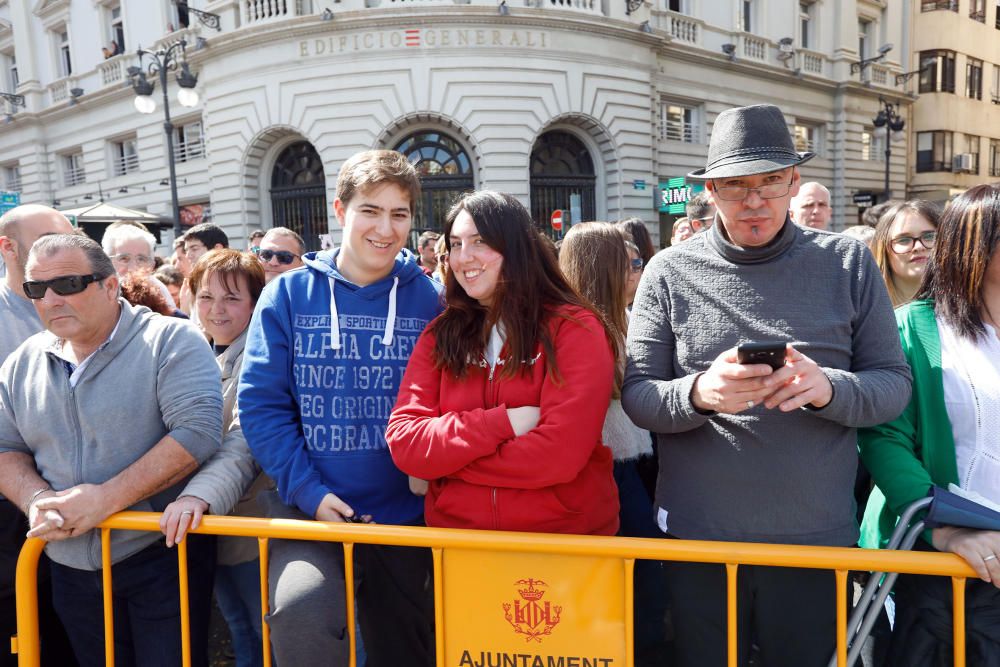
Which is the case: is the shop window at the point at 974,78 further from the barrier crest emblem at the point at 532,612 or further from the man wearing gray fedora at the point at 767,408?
the barrier crest emblem at the point at 532,612

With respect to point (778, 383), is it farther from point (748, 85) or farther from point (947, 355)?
point (748, 85)

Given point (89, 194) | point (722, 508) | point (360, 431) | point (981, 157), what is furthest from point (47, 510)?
point (981, 157)

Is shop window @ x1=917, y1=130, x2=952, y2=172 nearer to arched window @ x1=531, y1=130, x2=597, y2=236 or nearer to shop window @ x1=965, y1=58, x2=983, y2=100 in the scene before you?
shop window @ x1=965, y1=58, x2=983, y2=100

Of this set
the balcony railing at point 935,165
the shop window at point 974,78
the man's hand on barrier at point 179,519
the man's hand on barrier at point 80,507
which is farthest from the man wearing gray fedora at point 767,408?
the shop window at point 974,78

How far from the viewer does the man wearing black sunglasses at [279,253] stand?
16.3 feet

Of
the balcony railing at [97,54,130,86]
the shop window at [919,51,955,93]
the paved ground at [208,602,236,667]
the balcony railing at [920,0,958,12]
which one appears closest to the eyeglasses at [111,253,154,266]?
the paved ground at [208,602,236,667]

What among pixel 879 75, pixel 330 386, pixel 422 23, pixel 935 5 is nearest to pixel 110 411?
pixel 330 386

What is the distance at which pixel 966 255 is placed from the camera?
1903 mm

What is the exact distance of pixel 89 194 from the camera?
21.7 meters

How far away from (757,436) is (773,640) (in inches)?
24.9

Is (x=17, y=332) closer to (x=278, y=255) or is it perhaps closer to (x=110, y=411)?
(x=110, y=411)

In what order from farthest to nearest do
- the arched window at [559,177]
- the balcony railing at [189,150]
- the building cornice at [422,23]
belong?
the balcony railing at [189,150], the arched window at [559,177], the building cornice at [422,23]

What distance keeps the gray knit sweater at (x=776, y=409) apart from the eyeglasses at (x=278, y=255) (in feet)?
12.6

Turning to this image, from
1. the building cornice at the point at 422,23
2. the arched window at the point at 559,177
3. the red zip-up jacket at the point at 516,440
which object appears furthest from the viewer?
the arched window at the point at 559,177
